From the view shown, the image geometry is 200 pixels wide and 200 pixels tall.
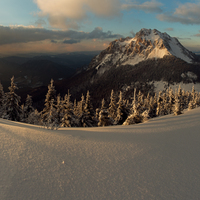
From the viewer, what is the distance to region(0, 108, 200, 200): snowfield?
2.89m

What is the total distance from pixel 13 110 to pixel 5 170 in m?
24.7

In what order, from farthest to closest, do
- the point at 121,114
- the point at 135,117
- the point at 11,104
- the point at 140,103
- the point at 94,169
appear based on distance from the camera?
the point at 121,114, the point at 140,103, the point at 11,104, the point at 135,117, the point at 94,169

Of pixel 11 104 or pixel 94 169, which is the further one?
pixel 11 104

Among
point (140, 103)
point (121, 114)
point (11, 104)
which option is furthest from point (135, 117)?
point (11, 104)

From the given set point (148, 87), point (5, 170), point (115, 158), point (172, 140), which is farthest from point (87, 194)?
point (148, 87)

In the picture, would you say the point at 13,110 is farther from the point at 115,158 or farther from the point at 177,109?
the point at 177,109

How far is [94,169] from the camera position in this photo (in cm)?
373

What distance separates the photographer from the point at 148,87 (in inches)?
7259

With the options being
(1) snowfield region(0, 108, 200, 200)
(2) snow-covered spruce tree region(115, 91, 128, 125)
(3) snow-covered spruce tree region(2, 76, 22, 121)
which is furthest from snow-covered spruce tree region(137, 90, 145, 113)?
(3) snow-covered spruce tree region(2, 76, 22, 121)

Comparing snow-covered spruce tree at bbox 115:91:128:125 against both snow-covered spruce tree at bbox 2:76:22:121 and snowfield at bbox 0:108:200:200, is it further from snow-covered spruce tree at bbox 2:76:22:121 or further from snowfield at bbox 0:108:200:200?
snowfield at bbox 0:108:200:200

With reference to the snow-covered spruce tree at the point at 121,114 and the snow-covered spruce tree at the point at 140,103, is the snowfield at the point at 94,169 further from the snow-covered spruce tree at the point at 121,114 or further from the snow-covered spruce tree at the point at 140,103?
the snow-covered spruce tree at the point at 121,114

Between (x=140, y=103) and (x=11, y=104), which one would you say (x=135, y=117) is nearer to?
(x=140, y=103)

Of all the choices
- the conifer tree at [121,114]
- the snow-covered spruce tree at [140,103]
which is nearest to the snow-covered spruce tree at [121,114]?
the conifer tree at [121,114]

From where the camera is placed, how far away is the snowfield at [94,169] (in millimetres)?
2893
